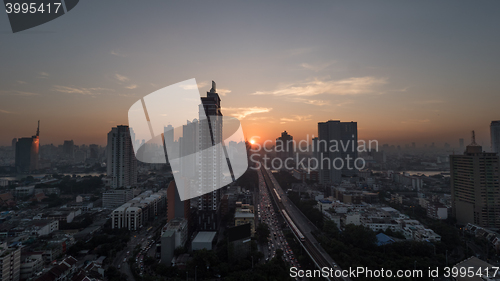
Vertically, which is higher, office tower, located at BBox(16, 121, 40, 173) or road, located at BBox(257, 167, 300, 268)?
office tower, located at BBox(16, 121, 40, 173)

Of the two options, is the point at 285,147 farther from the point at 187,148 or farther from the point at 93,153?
the point at 187,148

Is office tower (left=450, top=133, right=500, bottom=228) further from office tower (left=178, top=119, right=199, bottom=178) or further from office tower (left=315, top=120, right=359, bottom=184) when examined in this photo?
office tower (left=178, top=119, right=199, bottom=178)

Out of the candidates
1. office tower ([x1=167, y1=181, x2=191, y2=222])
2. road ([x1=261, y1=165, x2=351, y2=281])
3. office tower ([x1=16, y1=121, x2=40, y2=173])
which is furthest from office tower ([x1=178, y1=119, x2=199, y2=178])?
office tower ([x1=16, y1=121, x2=40, y2=173])

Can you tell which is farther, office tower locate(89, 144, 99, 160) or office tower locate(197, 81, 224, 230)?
office tower locate(89, 144, 99, 160)

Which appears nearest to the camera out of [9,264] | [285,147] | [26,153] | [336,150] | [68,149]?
[9,264]

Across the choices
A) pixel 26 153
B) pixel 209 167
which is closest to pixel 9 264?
pixel 209 167

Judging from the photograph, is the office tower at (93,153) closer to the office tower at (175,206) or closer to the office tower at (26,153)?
the office tower at (26,153)

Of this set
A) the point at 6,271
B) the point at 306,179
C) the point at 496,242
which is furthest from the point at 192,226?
the point at 306,179
